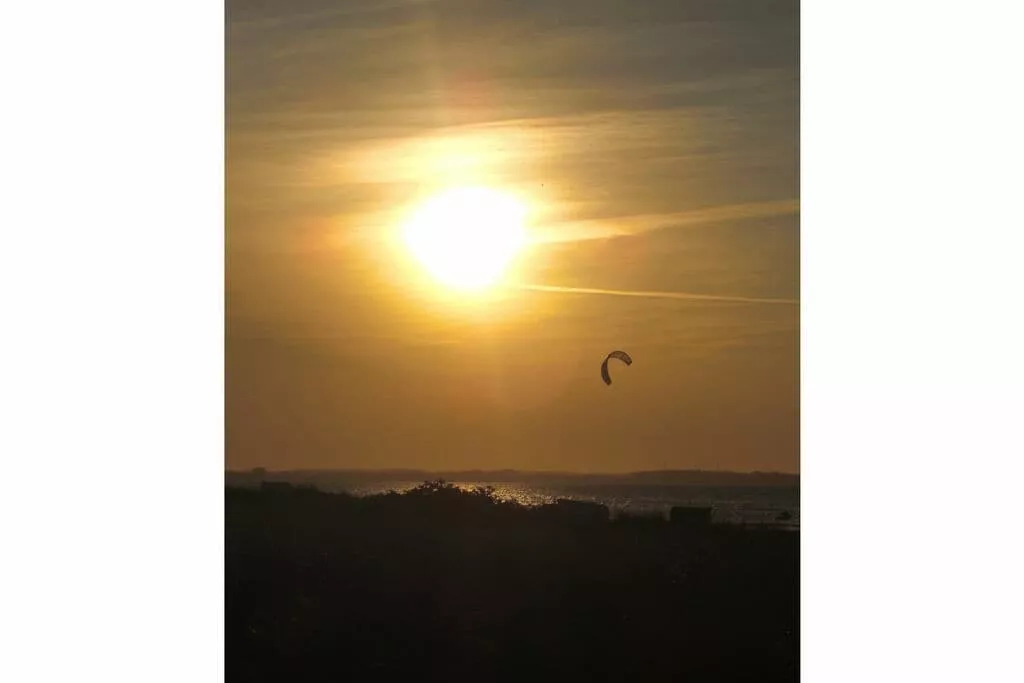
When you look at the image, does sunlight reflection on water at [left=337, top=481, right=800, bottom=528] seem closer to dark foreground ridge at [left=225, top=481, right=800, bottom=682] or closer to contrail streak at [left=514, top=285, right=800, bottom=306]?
dark foreground ridge at [left=225, top=481, right=800, bottom=682]

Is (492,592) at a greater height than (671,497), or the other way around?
(671,497)

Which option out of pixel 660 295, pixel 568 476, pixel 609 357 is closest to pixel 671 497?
pixel 568 476

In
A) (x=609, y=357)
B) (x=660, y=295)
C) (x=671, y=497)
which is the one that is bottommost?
(x=671, y=497)

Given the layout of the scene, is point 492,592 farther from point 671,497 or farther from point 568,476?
point 671,497

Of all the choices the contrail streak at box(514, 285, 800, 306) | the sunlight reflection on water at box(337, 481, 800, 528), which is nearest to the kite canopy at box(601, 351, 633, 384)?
the contrail streak at box(514, 285, 800, 306)
